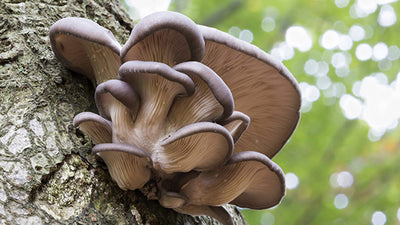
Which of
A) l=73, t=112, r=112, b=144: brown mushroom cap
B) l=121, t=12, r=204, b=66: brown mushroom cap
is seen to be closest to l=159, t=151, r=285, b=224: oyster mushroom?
l=73, t=112, r=112, b=144: brown mushroom cap

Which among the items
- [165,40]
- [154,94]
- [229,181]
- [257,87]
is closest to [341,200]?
[257,87]

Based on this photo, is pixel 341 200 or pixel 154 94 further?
pixel 341 200

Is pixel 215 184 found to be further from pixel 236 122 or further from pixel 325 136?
pixel 325 136

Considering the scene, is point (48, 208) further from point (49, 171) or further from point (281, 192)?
point (281, 192)

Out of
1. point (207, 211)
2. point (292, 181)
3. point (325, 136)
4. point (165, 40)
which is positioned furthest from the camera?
point (292, 181)

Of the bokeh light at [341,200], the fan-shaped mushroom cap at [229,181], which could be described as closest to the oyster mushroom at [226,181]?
the fan-shaped mushroom cap at [229,181]

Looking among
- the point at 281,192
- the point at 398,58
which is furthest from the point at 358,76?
the point at 281,192
